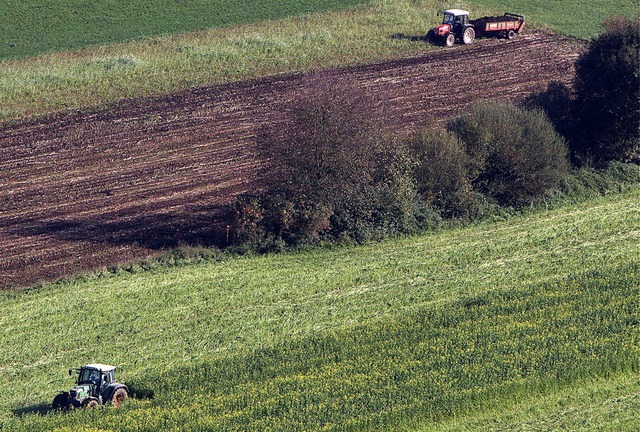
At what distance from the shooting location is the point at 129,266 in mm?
40031

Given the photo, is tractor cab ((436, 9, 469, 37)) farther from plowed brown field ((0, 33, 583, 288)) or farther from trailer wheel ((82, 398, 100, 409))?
trailer wheel ((82, 398, 100, 409))

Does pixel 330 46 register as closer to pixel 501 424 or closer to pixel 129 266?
pixel 129 266

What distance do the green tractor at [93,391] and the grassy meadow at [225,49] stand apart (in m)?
30.9

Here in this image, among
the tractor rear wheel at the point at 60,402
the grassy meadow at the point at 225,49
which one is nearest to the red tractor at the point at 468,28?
the grassy meadow at the point at 225,49

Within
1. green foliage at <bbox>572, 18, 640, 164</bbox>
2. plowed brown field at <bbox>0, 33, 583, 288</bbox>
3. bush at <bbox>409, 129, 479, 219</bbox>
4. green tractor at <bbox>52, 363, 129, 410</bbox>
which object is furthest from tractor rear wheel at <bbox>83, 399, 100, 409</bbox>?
green foliage at <bbox>572, 18, 640, 164</bbox>

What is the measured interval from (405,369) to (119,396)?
8.61 metres

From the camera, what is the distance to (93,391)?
2886cm

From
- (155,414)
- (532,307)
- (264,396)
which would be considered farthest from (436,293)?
(155,414)

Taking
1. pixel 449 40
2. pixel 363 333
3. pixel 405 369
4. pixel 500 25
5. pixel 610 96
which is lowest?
pixel 363 333

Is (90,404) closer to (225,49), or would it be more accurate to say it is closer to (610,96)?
(610,96)

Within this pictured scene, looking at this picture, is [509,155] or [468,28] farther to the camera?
[468,28]

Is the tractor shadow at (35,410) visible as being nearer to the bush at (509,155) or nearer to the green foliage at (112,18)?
the bush at (509,155)

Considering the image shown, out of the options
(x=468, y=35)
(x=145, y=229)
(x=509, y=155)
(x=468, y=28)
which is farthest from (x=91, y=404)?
(x=468, y=28)

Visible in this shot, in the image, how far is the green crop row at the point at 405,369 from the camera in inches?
1046
